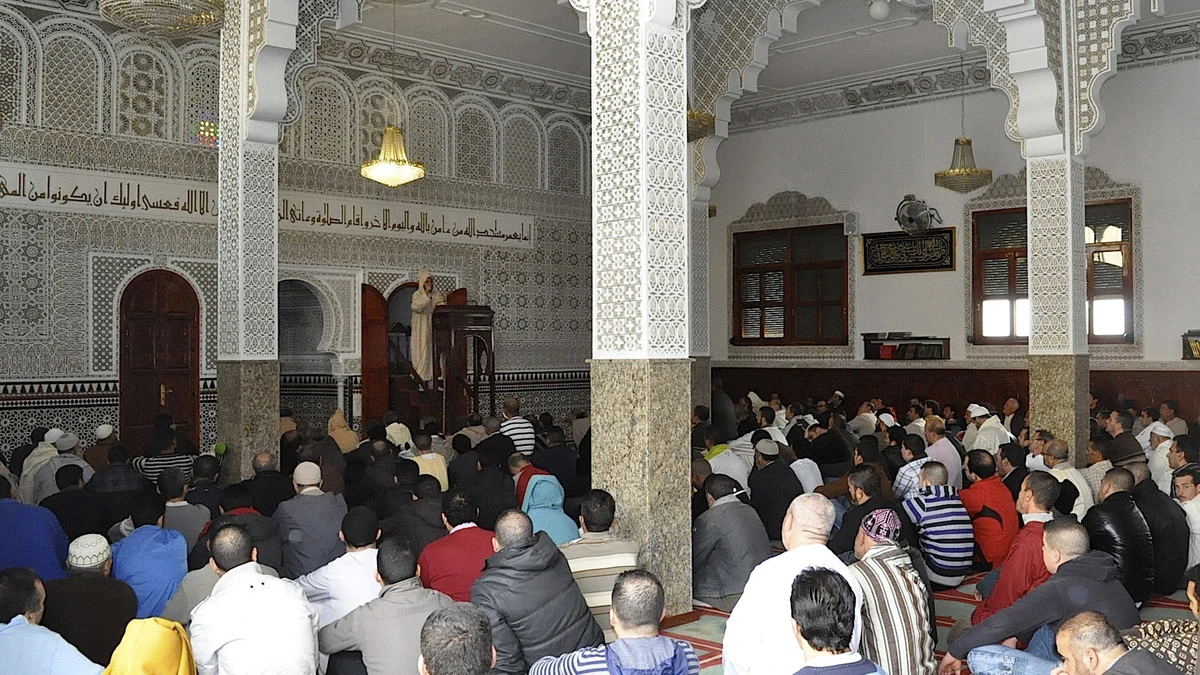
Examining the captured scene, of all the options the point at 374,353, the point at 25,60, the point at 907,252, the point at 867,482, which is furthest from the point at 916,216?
the point at 25,60

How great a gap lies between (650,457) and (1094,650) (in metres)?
2.03

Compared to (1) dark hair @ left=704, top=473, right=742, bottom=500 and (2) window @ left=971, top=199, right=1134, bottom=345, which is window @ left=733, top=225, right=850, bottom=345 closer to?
(2) window @ left=971, top=199, right=1134, bottom=345

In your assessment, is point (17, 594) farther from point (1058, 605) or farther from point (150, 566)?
point (1058, 605)

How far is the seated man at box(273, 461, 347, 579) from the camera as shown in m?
4.16

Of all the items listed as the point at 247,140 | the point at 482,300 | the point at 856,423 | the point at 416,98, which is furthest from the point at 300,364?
the point at 856,423

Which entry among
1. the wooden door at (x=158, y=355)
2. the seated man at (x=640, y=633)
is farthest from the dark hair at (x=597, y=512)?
the wooden door at (x=158, y=355)

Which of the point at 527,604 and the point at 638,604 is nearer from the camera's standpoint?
the point at 638,604

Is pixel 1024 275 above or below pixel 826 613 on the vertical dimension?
above

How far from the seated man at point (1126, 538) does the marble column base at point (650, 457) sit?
1576 mm

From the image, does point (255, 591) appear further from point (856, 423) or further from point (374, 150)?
point (374, 150)

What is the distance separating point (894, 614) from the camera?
9.18 ft

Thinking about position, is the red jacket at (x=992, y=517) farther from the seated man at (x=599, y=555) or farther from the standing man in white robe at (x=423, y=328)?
the standing man in white robe at (x=423, y=328)

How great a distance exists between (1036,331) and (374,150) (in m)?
5.89

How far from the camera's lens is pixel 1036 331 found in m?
6.51
